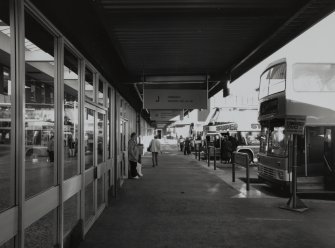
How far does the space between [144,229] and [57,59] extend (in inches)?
138

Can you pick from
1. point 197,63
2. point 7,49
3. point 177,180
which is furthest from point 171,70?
point 7,49

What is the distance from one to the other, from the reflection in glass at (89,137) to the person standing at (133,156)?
643 cm

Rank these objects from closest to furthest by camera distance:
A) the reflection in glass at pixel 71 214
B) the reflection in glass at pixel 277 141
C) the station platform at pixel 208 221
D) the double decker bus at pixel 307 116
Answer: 1. the station platform at pixel 208 221
2. the reflection in glass at pixel 71 214
3. the double decker bus at pixel 307 116
4. the reflection in glass at pixel 277 141

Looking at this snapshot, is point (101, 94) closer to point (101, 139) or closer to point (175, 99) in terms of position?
point (101, 139)

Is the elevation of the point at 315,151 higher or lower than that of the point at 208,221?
higher

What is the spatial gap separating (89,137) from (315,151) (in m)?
7.08

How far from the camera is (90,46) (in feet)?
20.0

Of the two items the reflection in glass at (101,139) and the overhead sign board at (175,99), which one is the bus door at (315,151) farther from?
the reflection in glass at (101,139)

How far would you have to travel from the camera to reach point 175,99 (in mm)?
12242

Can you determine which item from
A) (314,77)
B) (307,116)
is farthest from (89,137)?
(314,77)

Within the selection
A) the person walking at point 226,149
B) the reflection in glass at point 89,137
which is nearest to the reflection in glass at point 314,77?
the reflection in glass at point 89,137

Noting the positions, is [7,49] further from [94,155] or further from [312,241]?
[312,241]

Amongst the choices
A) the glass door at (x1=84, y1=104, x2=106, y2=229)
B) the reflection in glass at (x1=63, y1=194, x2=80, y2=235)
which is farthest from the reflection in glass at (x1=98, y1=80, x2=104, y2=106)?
the reflection in glass at (x1=63, y1=194, x2=80, y2=235)

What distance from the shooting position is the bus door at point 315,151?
11.6 m
